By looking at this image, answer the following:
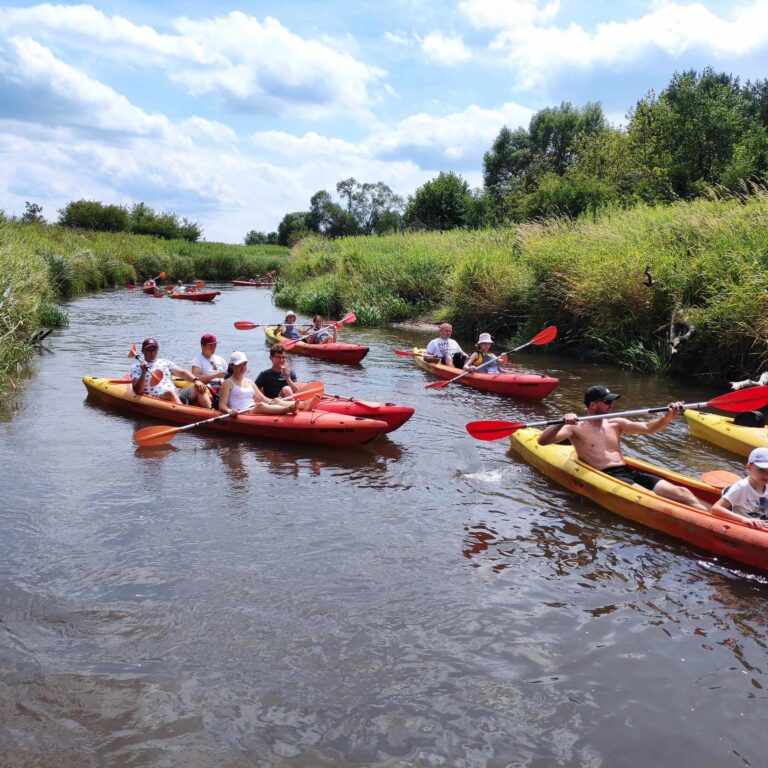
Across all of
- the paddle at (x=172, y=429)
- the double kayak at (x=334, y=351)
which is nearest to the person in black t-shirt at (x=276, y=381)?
the paddle at (x=172, y=429)

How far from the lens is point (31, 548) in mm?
4977

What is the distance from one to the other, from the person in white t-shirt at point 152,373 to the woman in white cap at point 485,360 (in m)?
4.20

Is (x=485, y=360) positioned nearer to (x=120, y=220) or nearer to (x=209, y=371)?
(x=209, y=371)

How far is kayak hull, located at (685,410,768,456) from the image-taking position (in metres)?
7.30

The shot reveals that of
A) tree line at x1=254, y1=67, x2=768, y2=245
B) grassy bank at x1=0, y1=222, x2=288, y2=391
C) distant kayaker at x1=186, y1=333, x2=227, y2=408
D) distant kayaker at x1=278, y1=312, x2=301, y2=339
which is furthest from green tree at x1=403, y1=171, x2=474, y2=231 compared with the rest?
distant kayaker at x1=186, y1=333, x2=227, y2=408

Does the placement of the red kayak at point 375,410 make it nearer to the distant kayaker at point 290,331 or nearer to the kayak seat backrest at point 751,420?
the kayak seat backrest at point 751,420

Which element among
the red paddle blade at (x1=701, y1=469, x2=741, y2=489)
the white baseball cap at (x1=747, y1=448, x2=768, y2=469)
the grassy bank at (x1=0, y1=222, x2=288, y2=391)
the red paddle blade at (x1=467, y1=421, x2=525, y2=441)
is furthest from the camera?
the grassy bank at (x1=0, y1=222, x2=288, y2=391)

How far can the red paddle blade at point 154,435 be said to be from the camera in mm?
7301

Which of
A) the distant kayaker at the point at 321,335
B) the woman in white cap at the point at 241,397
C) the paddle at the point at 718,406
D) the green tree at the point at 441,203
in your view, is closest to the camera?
the paddle at the point at 718,406

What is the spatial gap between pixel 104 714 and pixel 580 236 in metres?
13.2

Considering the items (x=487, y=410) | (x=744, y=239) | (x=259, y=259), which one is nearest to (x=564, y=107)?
(x=259, y=259)

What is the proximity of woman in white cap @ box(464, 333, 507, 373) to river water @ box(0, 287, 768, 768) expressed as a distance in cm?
341

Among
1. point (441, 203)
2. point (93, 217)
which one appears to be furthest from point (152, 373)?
point (93, 217)

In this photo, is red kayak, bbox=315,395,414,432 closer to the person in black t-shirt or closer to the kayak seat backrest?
the person in black t-shirt
